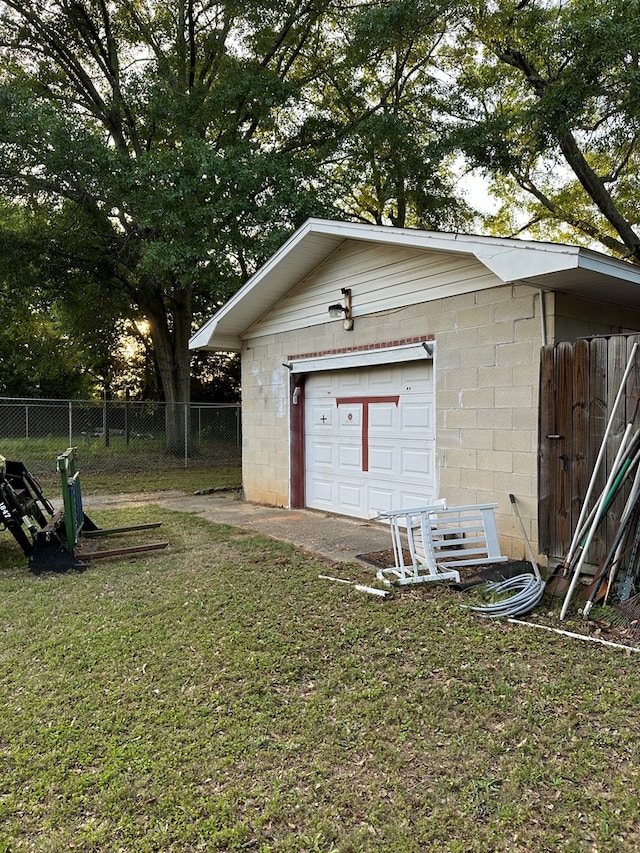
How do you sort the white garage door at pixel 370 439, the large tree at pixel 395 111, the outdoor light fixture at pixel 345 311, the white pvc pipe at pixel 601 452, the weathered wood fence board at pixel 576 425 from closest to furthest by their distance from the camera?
the white pvc pipe at pixel 601 452 → the weathered wood fence board at pixel 576 425 → the white garage door at pixel 370 439 → the outdoor light fixture at pixel 345 311 → the large tree at pixel 395 111

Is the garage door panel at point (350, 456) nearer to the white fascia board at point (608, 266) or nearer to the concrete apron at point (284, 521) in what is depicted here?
the concrete apron at point (284, 521)

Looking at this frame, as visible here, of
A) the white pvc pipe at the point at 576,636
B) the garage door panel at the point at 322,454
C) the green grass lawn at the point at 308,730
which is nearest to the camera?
the green grass lawn at the point at 308,730

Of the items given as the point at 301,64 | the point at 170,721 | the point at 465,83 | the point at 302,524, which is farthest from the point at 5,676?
the point at 301,64

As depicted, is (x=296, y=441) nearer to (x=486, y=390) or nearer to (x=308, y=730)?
(x=486, y=390)

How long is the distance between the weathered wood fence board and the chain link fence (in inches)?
406

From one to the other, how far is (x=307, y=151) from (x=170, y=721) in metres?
14.4

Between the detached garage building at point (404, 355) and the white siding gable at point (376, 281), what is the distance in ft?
0.07

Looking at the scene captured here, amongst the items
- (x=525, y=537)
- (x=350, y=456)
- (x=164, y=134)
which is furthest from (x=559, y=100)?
(x=164, y=134)

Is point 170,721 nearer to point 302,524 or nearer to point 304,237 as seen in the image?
point 302,524

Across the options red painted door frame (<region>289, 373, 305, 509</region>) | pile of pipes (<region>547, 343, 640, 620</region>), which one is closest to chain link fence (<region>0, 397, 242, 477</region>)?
red painted door frame (<region>289, 373, 305, 509</region>)

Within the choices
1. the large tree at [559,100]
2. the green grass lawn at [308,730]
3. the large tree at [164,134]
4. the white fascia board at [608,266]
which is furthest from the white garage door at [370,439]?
the large tree at [559,100]

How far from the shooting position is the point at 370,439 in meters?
7.50

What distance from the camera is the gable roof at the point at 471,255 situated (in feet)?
15.2

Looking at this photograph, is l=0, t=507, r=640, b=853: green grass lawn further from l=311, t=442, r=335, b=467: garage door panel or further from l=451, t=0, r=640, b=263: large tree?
l=451, t=0, r=640, b=263: large tree
